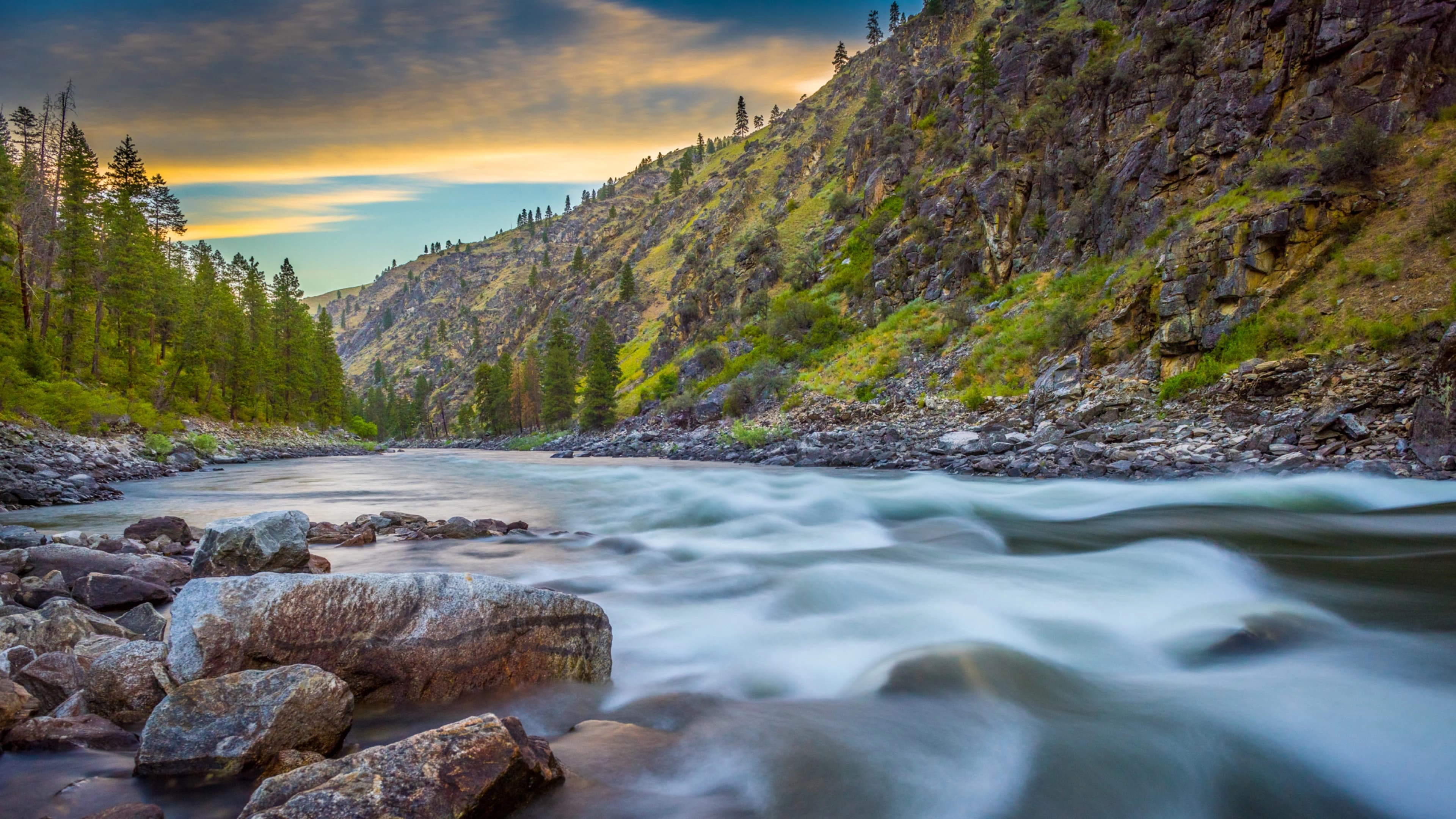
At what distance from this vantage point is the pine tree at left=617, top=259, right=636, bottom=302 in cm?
9638

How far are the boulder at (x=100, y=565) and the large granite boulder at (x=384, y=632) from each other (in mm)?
3843

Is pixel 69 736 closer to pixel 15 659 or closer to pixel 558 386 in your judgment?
pixel 15 659

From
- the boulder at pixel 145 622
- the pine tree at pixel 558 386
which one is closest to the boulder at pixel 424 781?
the boulder at pixel 145 622

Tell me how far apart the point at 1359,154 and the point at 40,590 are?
88.2ft

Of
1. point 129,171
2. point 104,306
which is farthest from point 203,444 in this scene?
point 129,171

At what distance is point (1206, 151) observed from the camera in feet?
74.4

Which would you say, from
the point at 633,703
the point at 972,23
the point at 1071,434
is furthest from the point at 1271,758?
the point at 972,23

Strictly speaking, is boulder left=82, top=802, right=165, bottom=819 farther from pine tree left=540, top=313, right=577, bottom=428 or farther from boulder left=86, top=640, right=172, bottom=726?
pine tree left=540, top=313, right=577, bottom=428

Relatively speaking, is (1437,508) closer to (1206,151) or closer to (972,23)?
(1206,151)

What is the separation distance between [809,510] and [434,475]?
20.7 m

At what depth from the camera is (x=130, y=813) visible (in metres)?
2.64

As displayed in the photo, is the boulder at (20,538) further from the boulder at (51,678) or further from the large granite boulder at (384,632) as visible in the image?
the large granite boulder at (384,632)

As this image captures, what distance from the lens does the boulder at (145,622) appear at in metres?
5.36

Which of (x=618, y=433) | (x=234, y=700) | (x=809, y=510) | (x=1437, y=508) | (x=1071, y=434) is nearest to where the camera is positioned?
(x=234, y=700)
